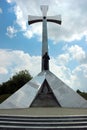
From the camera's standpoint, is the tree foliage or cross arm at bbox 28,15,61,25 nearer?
cross arm at bbox 28,15,61,25

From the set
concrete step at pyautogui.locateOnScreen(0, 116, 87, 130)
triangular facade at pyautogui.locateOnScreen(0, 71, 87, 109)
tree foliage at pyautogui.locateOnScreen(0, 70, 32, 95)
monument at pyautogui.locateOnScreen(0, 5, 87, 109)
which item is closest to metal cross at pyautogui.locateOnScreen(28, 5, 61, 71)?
monument at pyautogui.locateOnScreen(0, 5, 87, 109)

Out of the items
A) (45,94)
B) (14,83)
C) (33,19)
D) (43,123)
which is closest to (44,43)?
(33,19)

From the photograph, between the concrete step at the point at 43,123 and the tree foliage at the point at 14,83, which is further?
the tree foliage at the point at 14,83

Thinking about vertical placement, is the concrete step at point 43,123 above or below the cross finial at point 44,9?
below

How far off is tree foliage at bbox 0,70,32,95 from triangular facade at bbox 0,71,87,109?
106ft

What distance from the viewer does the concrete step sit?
11.6 m

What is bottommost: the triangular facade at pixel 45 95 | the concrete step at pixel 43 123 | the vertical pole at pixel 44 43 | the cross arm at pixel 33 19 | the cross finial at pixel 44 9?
the triangular facade at pixel 45 95

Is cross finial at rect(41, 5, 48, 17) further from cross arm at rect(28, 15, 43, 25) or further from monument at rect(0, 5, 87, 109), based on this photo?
monument at rect(0, 5, 87, 109)

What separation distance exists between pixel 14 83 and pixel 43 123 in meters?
46.7

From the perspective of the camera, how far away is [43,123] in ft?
39.8

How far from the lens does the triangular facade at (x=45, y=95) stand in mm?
22556

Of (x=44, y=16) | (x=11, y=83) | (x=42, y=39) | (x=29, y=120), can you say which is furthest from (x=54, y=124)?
(x=11, y=83)

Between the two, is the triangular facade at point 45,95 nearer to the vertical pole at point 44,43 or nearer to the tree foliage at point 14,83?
the vertical pole at point 44,43

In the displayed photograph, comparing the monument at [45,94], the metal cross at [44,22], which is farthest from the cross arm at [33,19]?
the monument at [45,94]
